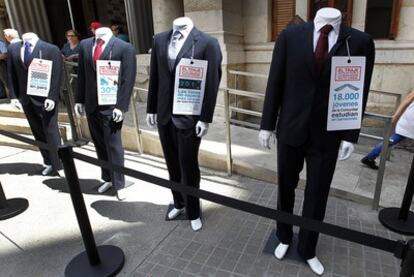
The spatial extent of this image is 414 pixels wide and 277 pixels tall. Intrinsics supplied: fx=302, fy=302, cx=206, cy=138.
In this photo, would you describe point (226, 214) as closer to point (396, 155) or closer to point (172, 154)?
point (172, 154)

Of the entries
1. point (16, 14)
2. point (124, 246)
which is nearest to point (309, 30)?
point (124, 246)

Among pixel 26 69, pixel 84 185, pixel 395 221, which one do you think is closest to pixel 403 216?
pixel 395 221

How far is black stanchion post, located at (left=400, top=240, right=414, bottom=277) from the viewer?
3.43 ft

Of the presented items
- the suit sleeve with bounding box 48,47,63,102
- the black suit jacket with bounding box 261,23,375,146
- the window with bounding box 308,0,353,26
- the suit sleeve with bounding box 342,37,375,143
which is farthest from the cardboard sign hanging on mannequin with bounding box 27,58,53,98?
the window with bounding box 308,0,353,26

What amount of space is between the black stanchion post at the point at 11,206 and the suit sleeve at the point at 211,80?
2.28 m

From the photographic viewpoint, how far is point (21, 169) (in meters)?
4.29

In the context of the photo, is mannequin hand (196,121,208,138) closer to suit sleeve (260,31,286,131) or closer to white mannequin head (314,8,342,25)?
suit sleeve (260,31,286,131)

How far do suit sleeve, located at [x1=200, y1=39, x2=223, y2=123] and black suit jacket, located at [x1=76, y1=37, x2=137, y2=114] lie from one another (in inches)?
37.7

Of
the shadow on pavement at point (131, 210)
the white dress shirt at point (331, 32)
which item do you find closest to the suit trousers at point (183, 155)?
the shadow on pavement at point (131, 210)

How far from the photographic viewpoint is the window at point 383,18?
496 centimetres

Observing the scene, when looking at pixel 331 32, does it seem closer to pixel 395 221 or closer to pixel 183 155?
pixel 183 155

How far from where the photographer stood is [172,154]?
8.60 feet

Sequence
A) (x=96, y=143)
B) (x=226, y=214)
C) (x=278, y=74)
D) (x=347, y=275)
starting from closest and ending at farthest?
1. (x=278, y=74)
2. (x=347, y=275)
3. (x=226, y=214)
4. (x=96, y=143)

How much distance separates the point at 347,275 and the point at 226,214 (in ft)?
3.74
